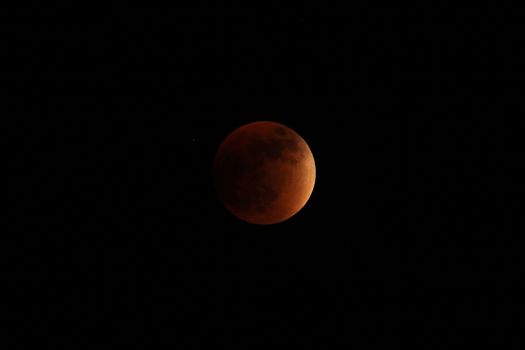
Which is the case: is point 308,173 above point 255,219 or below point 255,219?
above

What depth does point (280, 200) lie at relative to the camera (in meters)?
A: 4.07

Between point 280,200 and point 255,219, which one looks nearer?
point 280,200

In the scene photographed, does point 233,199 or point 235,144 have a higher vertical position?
point 235,144

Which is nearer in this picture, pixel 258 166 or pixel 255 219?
pixel 258 166

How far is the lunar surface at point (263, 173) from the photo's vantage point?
403cm

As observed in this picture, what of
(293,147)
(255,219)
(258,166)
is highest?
(293,147)

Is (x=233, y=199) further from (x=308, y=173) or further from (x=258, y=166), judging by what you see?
(x=308, y=173)

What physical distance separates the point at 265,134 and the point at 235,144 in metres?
0.36

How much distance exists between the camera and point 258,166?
4031 mm

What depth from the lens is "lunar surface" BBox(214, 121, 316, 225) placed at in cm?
403

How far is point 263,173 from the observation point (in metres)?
4.02

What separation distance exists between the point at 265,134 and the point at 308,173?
67 cm

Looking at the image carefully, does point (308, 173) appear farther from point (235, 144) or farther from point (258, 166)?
point (235, 144)

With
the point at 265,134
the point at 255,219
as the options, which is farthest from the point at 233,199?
the point at 265,134
